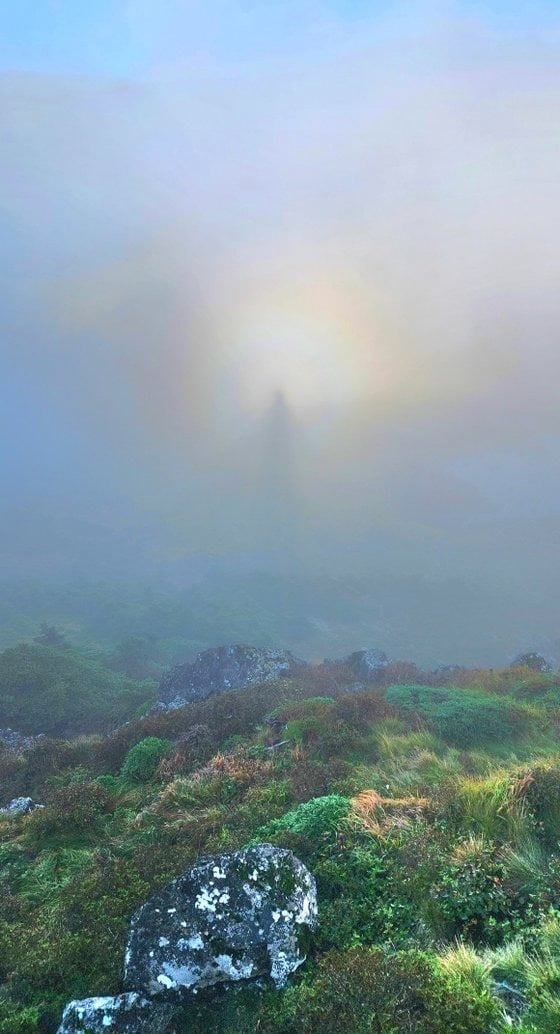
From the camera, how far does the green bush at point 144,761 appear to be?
12.2 meters

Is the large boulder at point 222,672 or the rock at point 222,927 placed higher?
the rock at point 222,927

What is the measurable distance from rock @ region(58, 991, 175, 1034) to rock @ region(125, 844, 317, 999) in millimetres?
189

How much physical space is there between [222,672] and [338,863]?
2331 cm

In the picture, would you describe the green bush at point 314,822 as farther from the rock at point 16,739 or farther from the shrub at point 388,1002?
the rock at point 16,739

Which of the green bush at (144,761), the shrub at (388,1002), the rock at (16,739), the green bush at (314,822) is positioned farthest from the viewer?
the rock at (16,739)

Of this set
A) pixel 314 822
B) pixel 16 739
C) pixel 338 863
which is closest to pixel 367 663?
pixel 16 739

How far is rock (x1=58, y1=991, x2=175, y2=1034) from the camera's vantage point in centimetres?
420

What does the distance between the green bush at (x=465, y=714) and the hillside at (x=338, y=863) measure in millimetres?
94

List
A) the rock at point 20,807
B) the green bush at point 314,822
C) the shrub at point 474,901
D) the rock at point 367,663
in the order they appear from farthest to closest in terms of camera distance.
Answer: the rock at point 367,663 < the rock at point 20,807 < the green bush at point 314,822 < the shrub at point 474,901

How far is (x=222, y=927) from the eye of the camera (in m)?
4.93

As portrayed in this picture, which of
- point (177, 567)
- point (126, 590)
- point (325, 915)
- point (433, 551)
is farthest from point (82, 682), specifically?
point (433, 551)

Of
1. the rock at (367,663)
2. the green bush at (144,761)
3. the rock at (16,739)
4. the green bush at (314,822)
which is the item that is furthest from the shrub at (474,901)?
the rock at (16,739)

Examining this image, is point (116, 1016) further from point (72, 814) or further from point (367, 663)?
point (367, 663)

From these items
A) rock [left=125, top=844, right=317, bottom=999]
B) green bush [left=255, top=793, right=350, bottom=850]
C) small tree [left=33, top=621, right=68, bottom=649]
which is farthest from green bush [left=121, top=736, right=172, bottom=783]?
small tree [left=33, top=621, right=68, bottom=649]
